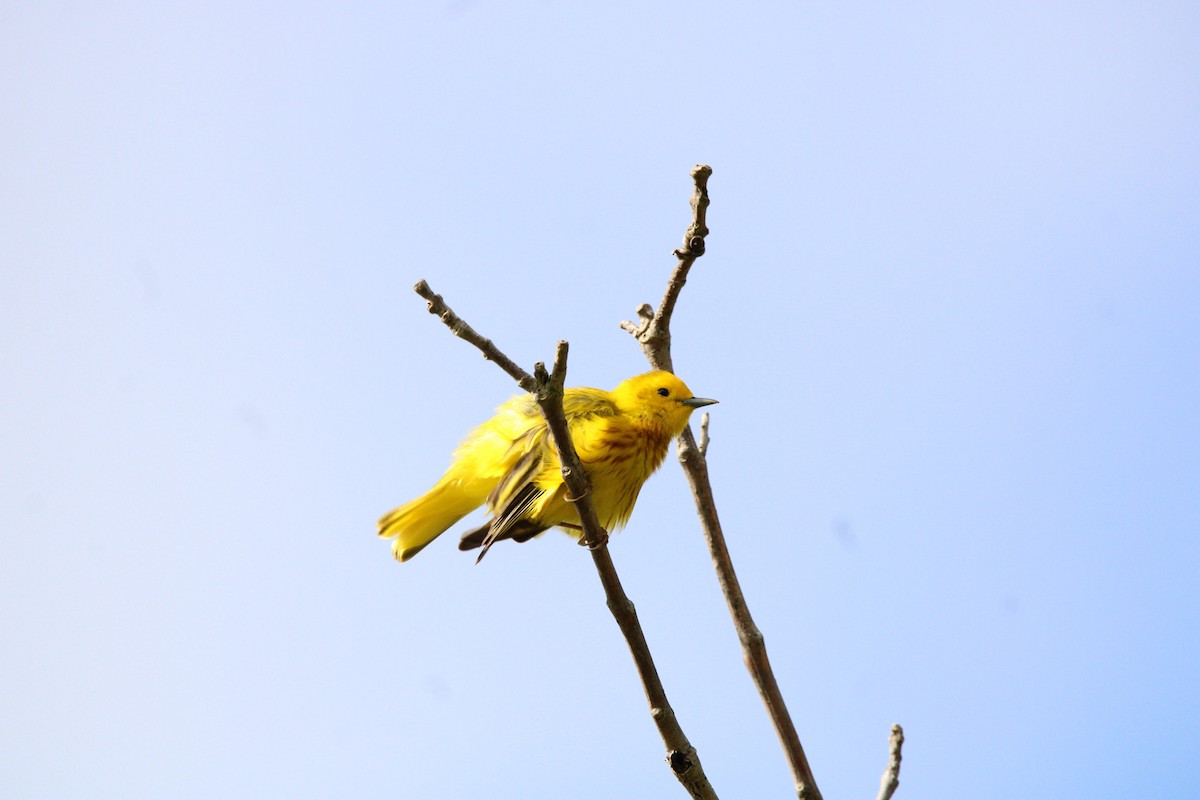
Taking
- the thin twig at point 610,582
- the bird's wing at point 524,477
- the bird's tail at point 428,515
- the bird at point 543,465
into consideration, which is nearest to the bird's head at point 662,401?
the bird at point 543,465

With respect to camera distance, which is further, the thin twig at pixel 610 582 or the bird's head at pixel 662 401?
the bird's head at pixel 662 401

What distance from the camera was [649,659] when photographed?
10.2 ft

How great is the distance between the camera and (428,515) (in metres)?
5.27

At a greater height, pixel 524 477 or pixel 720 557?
pixel 524 477

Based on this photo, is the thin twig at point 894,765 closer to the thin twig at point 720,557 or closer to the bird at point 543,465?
the thin twig at point 720,557

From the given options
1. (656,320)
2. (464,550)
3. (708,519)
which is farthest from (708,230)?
(464,550)

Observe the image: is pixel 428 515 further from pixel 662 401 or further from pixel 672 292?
pixel 672 292

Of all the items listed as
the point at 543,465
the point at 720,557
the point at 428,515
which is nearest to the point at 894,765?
the point at 720,557

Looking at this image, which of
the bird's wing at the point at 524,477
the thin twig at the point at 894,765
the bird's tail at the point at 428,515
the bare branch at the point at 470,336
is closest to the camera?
the bare branch at the point at 470,336

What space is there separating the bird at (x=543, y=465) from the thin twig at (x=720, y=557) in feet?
1.76

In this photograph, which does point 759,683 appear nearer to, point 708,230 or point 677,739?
point 677,739

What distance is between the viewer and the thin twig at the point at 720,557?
3547mm

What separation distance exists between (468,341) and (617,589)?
2.93 feet

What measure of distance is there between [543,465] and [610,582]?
1.45 m
